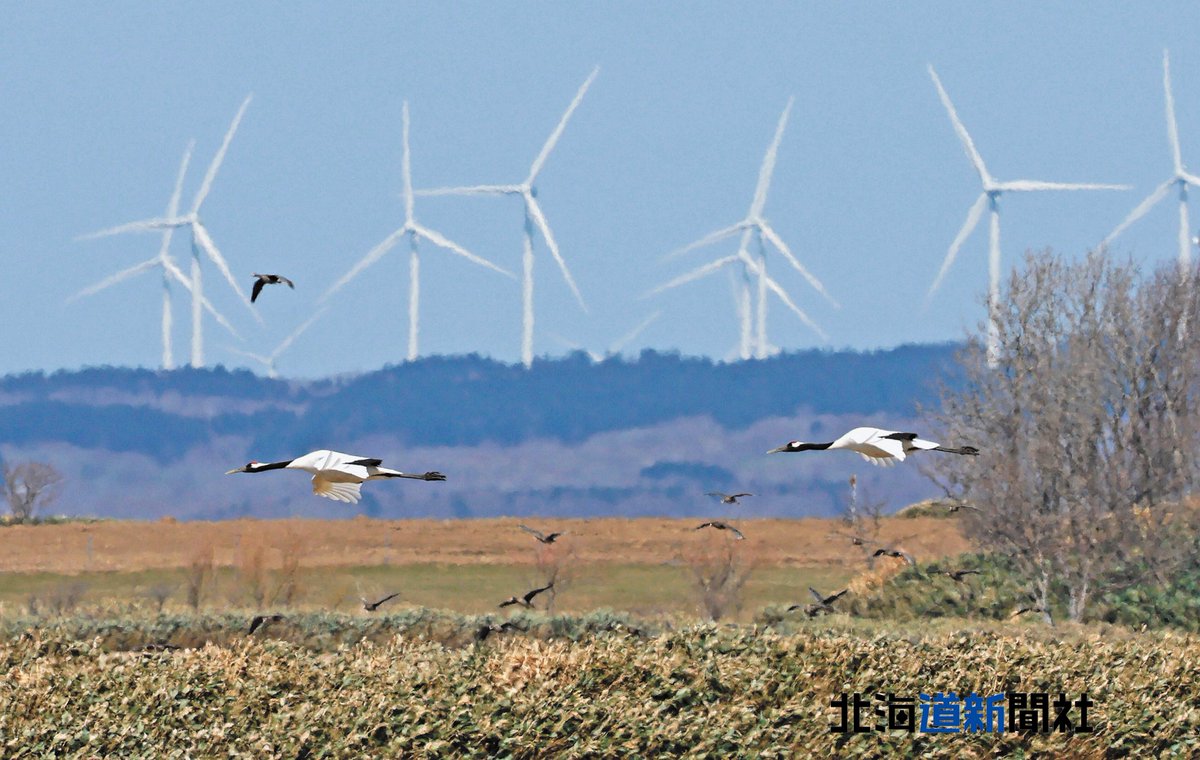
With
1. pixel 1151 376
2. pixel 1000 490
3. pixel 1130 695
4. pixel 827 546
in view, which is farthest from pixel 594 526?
pixel 1130 695

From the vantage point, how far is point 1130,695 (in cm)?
1475

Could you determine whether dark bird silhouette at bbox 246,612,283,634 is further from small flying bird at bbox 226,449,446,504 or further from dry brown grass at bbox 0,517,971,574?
dry brown grass at bbox 0,517,971,574

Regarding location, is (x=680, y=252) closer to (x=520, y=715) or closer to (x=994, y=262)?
(x=994, y=262)

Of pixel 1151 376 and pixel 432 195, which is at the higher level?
pixel 432 195

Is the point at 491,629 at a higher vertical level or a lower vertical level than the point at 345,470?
lower

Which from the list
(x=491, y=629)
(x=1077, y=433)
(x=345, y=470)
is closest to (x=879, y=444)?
(x=345, y=470)

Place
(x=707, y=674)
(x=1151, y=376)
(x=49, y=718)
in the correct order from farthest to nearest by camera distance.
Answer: (x=1151, y=376), (x=707, y=674), (x=49, y=718)

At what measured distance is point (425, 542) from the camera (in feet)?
155

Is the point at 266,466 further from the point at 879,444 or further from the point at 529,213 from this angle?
the point at 529,213

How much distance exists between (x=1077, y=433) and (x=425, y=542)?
908 inches

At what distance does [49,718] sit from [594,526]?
138 ft

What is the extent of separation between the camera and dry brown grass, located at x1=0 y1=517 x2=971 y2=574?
1593 inches

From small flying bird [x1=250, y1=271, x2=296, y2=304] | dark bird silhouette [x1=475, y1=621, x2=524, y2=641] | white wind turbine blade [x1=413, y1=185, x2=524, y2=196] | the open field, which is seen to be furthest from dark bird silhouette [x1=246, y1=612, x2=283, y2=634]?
white wind turbine blade [x1=413, y1=185, x2=524, y2=196]

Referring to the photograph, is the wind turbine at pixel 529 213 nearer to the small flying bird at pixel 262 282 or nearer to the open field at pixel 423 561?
the open field at pixel 423 561
